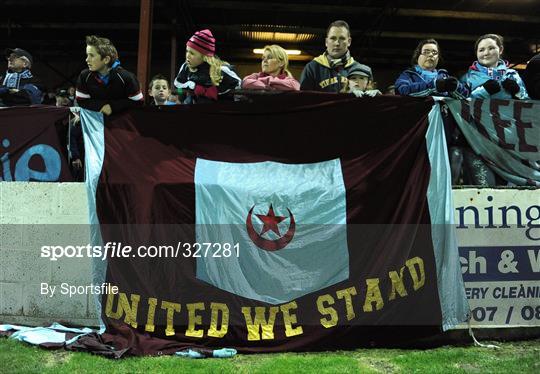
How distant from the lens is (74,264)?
165 inches

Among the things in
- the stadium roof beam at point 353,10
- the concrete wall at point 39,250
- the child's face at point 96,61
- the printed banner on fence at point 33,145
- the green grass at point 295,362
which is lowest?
the green grass at point 295,362

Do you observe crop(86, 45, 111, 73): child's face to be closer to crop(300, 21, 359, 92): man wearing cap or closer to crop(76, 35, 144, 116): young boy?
crop(76, 35, 144, 116): young boy

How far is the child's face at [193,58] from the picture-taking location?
4332 millimetres

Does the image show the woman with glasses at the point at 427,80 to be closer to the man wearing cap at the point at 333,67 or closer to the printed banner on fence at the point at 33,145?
the man wearing cap at the point at 333,67

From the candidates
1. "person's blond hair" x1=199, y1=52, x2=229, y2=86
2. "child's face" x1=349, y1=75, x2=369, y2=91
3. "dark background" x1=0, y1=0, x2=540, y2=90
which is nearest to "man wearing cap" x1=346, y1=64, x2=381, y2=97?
"child's face" x1=349, y1=75, x2=369, y2=91

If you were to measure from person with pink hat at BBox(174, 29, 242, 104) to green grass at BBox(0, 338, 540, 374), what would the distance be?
2261 mm

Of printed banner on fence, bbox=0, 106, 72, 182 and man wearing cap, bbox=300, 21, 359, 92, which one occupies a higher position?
man wearing cap, bbox=300, 21, 359, 92

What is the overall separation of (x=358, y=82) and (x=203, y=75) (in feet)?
4.87

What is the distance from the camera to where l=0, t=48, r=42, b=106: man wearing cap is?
16.0ft

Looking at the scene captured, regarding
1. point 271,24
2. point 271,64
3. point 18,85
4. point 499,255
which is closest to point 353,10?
point 271,24

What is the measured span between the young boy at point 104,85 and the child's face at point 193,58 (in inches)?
20.8

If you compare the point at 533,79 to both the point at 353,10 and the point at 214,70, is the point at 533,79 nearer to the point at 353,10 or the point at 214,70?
the point at 214,70

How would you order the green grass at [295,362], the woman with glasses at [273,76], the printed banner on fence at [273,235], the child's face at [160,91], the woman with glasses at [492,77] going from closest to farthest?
the green grass at [295,362]
the printed banner on fence at [273,235]
the woman with glasses at [492,77]
the woman with glasses at [273,76]
the child's face at [160,91]

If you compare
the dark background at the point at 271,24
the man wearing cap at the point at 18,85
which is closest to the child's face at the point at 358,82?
the man wearing cap at the point at 18,85
